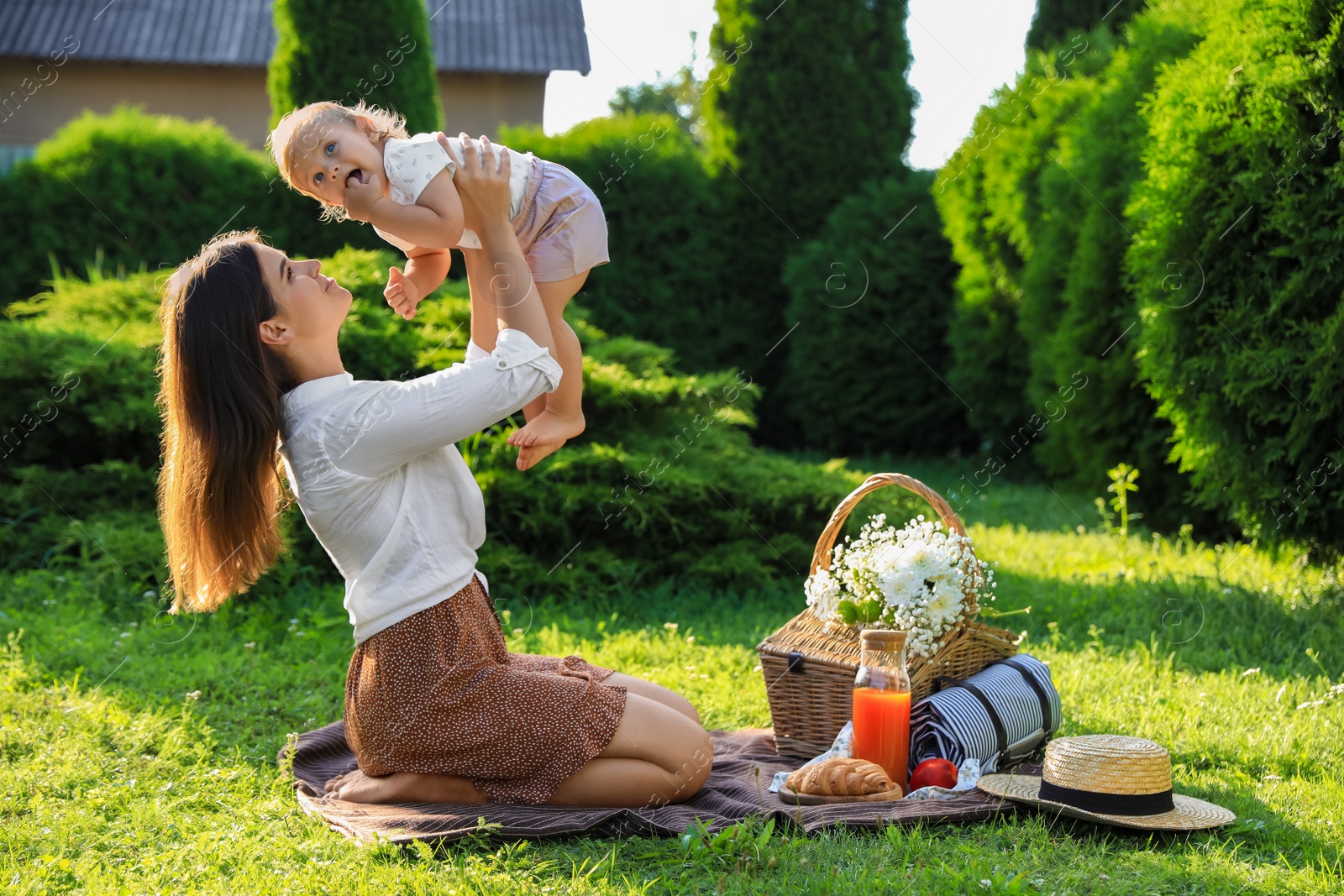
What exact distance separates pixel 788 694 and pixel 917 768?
1.69 ft

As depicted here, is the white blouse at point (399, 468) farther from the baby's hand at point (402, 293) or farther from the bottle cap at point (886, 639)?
the bottle cap at point (886, 639)

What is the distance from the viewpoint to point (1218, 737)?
3.49 meters

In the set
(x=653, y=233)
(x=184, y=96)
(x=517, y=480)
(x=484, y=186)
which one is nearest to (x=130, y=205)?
(x=653, y=233)

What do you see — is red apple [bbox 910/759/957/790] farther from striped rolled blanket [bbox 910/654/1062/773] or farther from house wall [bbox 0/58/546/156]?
house wall [bbox 0/58/546/156]

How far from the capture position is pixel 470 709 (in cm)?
278

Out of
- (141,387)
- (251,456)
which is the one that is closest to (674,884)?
(251,456)

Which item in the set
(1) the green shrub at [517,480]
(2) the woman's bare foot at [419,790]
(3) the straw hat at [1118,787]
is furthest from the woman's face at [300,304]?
Result: (1) the green shrub at [517,480]

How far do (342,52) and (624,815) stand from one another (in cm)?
696

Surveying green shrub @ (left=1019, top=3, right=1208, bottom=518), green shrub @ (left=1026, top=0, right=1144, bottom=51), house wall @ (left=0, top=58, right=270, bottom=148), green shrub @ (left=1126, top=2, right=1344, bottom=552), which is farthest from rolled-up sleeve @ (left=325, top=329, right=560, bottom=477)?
house wall @ (left=0, top=58, right=270, bottom=148)

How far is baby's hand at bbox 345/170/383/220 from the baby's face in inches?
0.6

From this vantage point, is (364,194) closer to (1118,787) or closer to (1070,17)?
(1118,787)

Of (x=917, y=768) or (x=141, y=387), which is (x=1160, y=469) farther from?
(x=141, y=387)

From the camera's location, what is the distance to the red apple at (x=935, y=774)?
10.1 ft

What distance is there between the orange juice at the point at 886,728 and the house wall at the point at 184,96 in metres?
12.7
